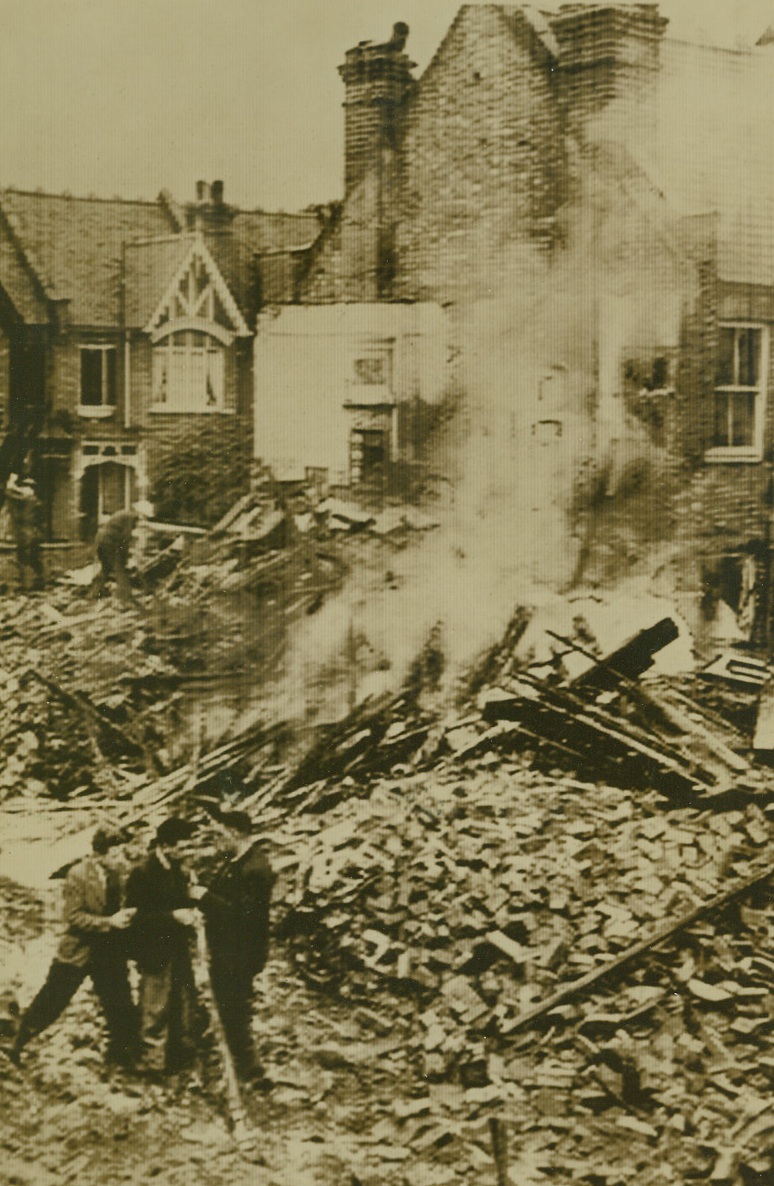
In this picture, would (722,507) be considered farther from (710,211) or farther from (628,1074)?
(628,1074)

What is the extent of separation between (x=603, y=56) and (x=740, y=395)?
115 cm

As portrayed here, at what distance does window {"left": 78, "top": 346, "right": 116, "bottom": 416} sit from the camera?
3596 mm

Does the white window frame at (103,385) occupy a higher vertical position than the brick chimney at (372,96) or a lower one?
lower

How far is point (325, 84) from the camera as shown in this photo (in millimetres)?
3609

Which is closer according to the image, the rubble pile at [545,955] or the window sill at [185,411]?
the rubble pile at [545,955]

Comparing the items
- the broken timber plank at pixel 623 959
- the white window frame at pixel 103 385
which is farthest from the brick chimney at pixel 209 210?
the broken timber plank at pixel 623 959

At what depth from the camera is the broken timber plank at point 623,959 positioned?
11.3ft

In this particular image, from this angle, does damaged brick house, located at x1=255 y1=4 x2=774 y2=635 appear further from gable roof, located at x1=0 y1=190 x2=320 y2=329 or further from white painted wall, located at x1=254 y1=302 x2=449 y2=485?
gable roof, located at x1=0 y1=190 x2=320 y2=329

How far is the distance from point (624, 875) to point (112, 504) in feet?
6.65

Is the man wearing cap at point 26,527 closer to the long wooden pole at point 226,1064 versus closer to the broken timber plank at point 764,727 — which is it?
the long wooden pole at point 226,1064

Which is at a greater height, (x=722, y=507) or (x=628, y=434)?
(x=628, y=434)

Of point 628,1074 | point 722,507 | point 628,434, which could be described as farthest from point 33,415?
point 628,1074

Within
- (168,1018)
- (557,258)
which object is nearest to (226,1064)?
(168,1018)

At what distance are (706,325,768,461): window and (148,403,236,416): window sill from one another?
5.18 feet
